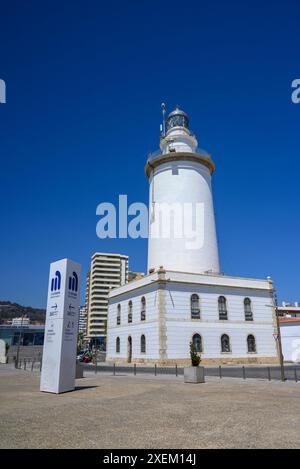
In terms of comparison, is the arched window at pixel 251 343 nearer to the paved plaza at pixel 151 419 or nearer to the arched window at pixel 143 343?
the arched window at pixel 143 343

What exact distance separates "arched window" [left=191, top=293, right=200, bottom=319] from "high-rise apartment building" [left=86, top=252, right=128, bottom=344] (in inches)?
3153

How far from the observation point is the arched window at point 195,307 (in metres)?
33.1

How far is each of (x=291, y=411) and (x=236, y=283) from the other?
2728cm

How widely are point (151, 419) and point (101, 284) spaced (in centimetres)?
10988

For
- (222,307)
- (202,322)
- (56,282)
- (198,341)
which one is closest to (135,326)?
(198,341)

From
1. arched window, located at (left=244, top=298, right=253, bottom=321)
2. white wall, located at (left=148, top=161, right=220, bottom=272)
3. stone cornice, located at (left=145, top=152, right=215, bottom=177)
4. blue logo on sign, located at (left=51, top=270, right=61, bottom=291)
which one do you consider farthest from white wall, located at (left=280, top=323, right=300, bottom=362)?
blue logo on sign, located at (left=51, top=270, right=61, bottom=291)

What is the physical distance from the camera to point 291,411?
372 inches

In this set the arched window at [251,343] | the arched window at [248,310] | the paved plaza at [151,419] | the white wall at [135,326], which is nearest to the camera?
the paved plaza at [151,419]

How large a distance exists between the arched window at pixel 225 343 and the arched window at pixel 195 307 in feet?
11.4

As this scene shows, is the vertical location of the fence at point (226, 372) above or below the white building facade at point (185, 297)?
below

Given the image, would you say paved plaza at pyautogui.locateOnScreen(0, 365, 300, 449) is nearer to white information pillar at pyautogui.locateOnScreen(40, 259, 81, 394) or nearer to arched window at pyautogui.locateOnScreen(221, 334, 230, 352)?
white information pillar at pyautogui.locateOnScreen(40, 259, 81, 394)

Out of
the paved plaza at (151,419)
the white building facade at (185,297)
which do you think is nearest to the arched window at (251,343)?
the white building facade at (185,297)
